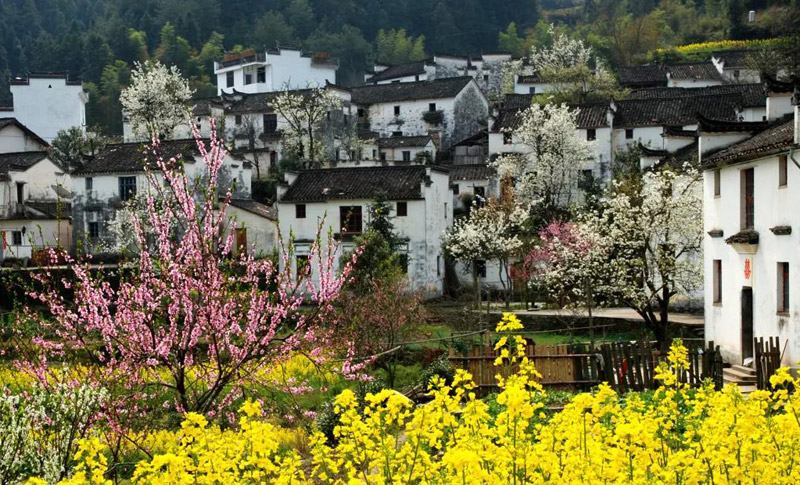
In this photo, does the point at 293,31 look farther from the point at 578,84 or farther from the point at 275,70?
the point at 578,84

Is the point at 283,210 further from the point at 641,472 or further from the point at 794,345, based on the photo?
the point at 641,472

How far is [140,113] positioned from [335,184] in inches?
1040

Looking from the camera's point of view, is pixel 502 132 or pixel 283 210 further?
pixel 502 132

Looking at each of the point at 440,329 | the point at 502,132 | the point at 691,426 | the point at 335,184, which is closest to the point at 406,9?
the point at 502,132

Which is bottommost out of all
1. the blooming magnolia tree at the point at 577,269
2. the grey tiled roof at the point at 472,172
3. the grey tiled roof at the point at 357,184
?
the blooming magnolia tree at the point at 577,269

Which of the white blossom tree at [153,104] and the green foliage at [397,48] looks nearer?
the white blossom tree at [153,104]

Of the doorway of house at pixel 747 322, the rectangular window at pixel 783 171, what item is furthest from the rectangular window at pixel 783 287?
the rectangular window at pixel 783 171

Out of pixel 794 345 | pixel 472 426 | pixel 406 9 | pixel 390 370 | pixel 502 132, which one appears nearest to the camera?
pixel 472 426

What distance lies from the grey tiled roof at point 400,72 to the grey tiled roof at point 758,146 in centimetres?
5733

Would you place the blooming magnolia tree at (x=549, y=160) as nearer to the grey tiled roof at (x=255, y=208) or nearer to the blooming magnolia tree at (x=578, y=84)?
the blooming magnolia tree at (x=578, y=84)

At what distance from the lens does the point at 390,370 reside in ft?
82.5

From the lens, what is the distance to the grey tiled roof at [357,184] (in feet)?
140

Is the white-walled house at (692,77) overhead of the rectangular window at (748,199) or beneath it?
overhead

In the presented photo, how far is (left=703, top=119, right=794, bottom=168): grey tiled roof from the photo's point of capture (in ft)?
68.3
